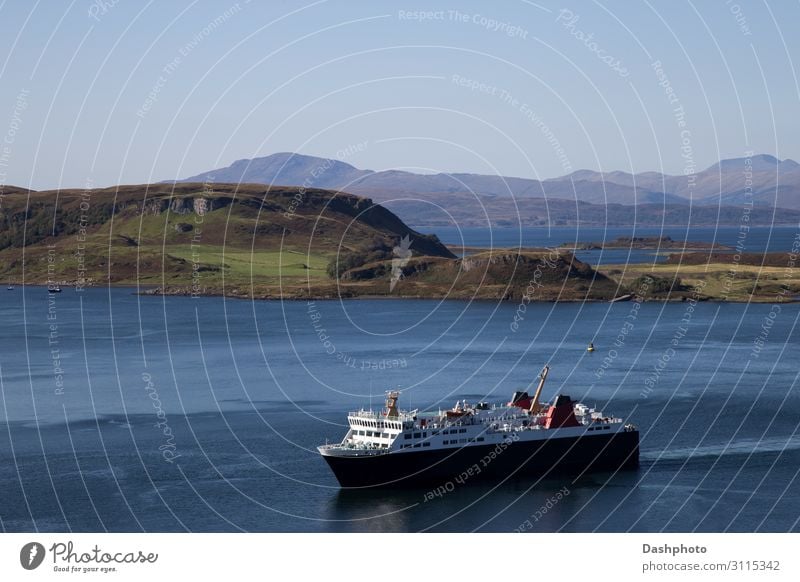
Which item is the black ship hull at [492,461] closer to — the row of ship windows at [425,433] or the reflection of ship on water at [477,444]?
the reflection of ship on water at [477,444]

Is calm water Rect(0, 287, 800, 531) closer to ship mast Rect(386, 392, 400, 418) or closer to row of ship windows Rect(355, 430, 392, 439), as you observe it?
row of ship windows Rect(355, 430, 392, 439)

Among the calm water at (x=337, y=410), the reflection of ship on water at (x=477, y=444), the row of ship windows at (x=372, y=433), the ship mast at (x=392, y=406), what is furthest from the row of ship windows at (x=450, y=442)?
the calm water at (x=337, y=410)

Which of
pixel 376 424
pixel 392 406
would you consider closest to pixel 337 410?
pixel 392 406

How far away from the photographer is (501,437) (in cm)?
6225

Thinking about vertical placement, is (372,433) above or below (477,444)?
above

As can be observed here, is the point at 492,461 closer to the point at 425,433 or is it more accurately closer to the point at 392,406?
the point at 425,433

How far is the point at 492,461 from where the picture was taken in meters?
61.5

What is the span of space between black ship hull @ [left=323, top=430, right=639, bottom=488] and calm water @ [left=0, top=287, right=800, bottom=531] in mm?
1183

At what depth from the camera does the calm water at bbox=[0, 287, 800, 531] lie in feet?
→ 178

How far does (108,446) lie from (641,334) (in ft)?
222
